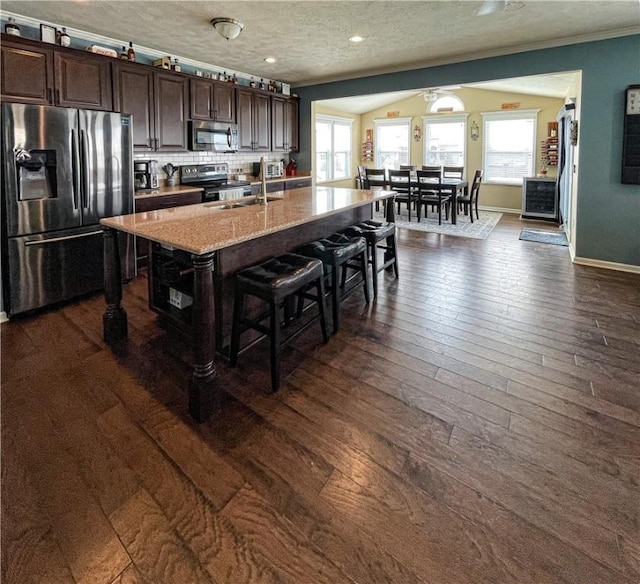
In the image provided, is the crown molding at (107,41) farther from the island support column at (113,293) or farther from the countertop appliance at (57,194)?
the island support column at (113,293)

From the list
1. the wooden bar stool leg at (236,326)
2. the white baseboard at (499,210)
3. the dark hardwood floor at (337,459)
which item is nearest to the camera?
the dark hardwood floor at (337,459)

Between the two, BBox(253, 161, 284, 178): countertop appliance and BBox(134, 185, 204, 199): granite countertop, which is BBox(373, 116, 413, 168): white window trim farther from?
BBox(134, 185, 204, 199): granite countertop

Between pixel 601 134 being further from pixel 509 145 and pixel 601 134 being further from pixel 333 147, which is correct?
pixel 333 147

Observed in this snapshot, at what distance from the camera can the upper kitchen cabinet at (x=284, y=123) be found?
256 inches

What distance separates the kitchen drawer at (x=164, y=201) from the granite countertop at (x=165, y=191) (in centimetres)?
3

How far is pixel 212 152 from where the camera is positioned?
570 centimetres

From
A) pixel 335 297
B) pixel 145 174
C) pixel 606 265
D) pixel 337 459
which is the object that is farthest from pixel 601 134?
pixel 145 174

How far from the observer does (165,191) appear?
4.73 meters

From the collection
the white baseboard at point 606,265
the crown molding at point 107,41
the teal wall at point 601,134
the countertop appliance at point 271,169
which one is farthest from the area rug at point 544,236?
the crown molding at point 107,41

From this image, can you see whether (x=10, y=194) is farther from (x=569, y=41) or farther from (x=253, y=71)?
(x=569, y=41)

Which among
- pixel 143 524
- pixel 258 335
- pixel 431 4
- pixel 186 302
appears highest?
pixel 431 4

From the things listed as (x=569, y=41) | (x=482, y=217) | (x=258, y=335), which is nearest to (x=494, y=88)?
(x=482, y=217)

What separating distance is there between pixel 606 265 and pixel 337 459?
4.46 metres

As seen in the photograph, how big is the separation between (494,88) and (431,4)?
234 inches
